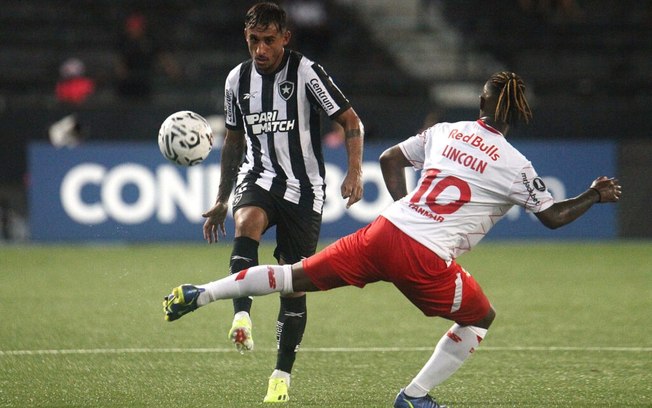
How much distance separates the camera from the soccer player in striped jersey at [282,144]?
6.34 metres

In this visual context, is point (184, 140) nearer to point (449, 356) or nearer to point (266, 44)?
point (266, 44)

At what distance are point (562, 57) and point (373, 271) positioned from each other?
15326 millimetres

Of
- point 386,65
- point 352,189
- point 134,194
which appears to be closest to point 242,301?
point 352,189

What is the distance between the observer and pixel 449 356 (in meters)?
5.72

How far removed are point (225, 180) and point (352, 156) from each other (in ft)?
2.63

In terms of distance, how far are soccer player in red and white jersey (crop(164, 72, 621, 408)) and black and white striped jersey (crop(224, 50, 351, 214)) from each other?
93cm

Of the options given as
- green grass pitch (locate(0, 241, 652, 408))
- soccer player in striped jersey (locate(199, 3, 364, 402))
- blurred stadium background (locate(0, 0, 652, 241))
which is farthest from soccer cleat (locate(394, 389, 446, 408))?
blurred stadium background (locate(0, 0, 652, 241))

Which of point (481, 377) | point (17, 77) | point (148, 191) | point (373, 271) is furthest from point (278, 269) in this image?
point (17, 77)

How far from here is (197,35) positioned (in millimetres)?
19703

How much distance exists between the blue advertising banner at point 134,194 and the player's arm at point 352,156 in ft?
29.6

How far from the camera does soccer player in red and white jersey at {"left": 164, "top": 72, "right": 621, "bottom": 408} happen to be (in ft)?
17.9

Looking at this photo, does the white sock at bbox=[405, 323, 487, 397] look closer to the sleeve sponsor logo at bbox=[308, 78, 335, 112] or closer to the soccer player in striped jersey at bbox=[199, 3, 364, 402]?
the soccer player in striped jersey at bbox=[199, 3, 364, 402]

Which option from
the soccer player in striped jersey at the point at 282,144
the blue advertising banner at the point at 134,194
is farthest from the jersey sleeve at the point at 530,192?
the blue advertising banner at the point at 134,194

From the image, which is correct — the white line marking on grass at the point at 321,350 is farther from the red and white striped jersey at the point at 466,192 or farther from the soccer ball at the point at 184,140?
the red and white striped jersey at the point at 466,192
